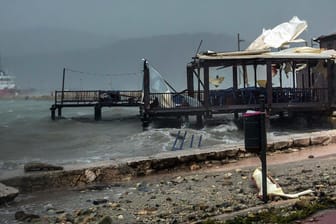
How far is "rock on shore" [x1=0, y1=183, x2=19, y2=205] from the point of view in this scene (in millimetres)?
8664

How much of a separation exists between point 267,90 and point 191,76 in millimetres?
6270

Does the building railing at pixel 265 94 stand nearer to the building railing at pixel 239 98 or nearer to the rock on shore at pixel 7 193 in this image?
the building railing at pixel 239 98

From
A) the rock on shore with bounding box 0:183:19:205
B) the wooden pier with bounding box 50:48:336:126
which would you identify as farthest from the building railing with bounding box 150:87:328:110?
the rock on shore with bounding box 0:183:19:205

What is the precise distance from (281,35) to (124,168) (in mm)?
26868

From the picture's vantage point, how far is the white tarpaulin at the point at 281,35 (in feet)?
114

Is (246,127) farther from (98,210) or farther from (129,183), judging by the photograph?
(129,183)

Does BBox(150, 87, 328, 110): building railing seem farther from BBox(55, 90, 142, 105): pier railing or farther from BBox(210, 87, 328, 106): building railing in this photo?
BBox(55, 90, 142, 105): pier railing

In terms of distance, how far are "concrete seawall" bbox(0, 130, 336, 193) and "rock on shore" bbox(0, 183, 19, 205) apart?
1.78ft

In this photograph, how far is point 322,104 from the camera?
28422 mm

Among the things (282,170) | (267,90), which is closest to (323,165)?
(282,170)

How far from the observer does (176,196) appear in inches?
329

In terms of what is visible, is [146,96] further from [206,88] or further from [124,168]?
[124,168]

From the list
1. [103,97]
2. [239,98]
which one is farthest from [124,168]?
[103,97]

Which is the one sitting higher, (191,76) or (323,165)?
(191,76)
